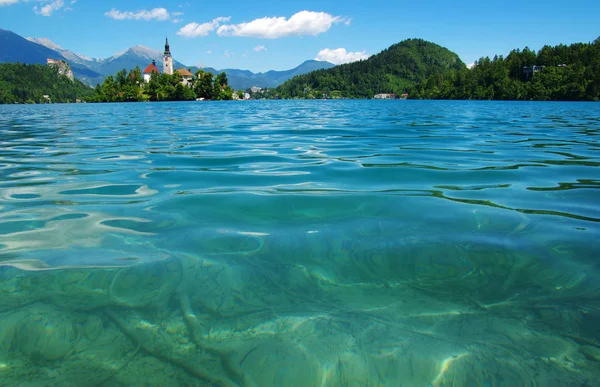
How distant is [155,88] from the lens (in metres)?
85.8

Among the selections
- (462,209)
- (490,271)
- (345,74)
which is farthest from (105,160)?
(345,74)

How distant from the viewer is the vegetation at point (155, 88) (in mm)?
85312

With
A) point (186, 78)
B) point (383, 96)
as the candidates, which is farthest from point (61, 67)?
point (383, 96)

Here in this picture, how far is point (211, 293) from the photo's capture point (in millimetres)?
2160

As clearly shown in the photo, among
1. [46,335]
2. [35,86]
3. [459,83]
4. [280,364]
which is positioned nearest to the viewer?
[280,364]

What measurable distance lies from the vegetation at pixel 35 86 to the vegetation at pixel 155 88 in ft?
130

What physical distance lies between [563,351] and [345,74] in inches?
8265

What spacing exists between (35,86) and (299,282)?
16656cm

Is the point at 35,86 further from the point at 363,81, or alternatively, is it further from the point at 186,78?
the point at 363,81

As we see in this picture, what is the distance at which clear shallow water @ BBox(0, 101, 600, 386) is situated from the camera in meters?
1.59

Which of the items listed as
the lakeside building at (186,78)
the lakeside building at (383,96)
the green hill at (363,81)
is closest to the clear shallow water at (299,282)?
the lakeside building at (186,78)

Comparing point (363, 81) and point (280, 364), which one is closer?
point (280, 364)

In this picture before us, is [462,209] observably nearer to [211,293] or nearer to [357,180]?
[357,180]

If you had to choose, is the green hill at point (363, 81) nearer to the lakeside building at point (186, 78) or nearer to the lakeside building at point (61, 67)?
the lakeside building at point (186, 78)
